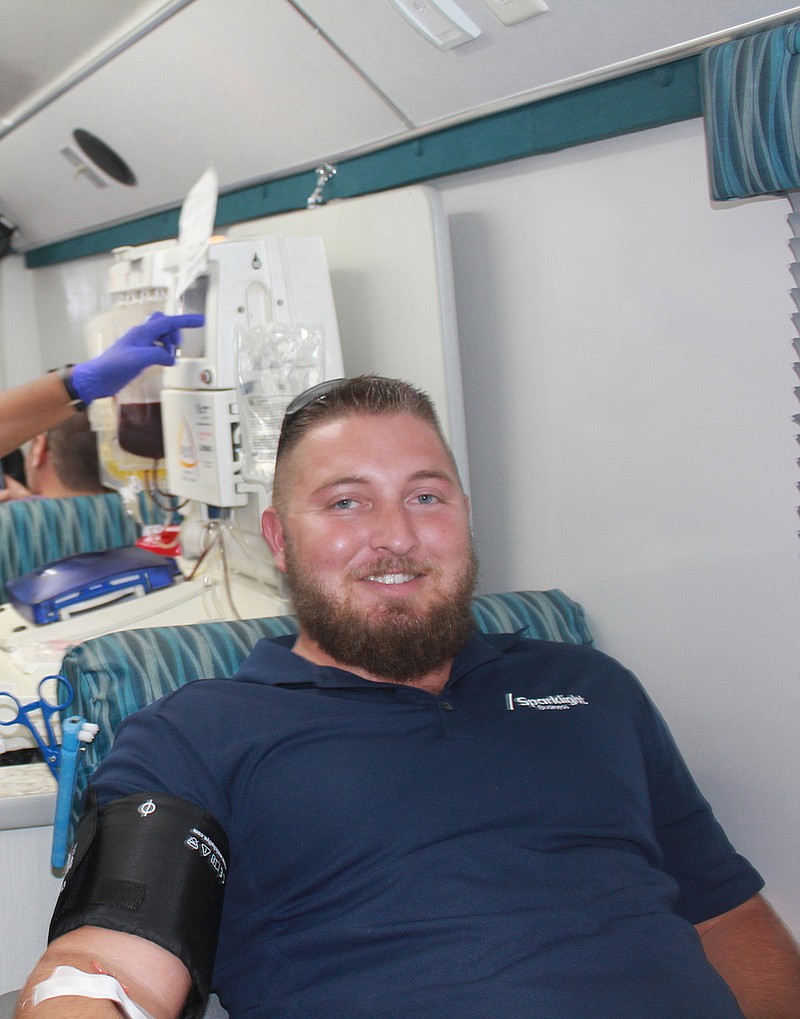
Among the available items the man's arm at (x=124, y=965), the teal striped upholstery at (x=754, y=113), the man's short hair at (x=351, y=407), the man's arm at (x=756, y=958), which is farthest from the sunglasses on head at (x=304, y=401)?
the man's arm at (x=756, y=958)

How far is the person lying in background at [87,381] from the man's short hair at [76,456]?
1.01 meters

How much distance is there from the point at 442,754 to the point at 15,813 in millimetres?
719

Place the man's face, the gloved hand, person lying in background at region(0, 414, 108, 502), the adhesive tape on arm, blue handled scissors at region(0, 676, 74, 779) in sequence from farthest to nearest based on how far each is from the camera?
1. person lying in background at region(0, 414, 108, 502)
2. the gloved hand
3. blue handled scissors at region(0, 676, 74, 779)
4. the man's face
5. the adhesive tape on arm

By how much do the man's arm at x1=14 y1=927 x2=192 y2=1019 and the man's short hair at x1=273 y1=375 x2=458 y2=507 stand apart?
738mm

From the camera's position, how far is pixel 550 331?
6.79 feet

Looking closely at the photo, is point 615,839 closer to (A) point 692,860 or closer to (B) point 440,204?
(A) point 692,860

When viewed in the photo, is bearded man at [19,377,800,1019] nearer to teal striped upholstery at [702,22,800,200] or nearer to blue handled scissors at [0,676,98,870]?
blue handled scissors at [0,676,98,870]

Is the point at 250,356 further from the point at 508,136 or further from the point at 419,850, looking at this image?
the point at 419,850

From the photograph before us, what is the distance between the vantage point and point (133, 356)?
2.19m

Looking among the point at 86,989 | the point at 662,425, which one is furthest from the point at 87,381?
the point at 86,989

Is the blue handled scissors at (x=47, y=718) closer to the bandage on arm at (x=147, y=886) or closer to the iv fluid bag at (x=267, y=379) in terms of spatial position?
the bandage on arm at (x=147, y=886)

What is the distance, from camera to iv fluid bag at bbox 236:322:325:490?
201cm

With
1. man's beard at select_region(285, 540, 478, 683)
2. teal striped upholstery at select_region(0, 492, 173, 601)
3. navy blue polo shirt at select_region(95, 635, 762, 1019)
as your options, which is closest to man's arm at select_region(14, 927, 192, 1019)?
navy blue polo shirt at select_region(95, 635, 762, 1019)

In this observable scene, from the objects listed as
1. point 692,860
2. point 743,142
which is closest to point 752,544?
point 692,860
